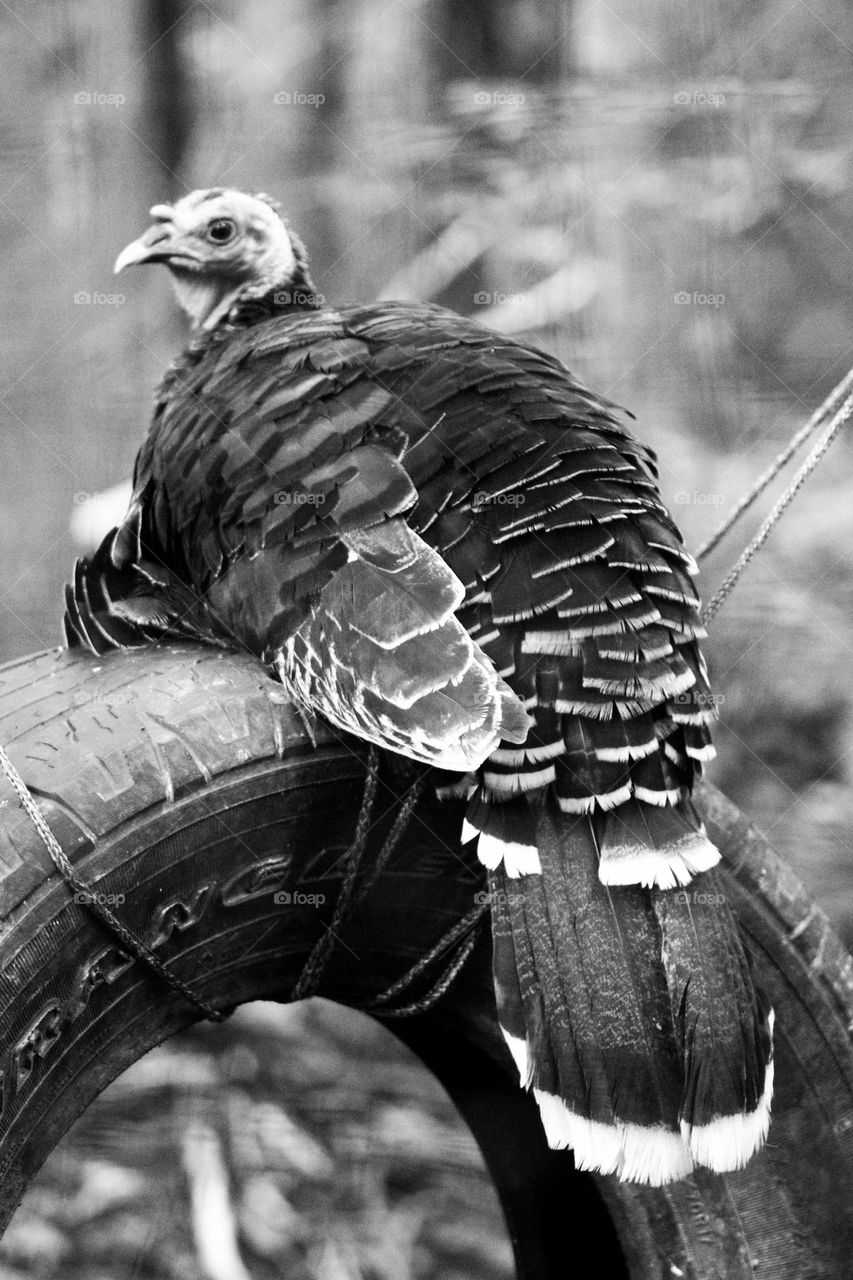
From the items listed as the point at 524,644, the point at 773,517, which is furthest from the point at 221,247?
the point at 524,644

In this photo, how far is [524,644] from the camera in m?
1.78

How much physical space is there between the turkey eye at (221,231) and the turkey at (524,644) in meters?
1.01

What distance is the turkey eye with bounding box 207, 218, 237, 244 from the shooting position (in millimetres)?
3029

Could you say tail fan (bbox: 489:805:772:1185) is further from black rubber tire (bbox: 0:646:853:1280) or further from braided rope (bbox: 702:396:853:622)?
braided rope (bbox: 702:396:853:622)

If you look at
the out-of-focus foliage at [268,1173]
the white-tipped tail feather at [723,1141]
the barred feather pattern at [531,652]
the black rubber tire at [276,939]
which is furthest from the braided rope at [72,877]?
the out-of-focus foliage at [268,1173]

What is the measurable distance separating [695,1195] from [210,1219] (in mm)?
1927

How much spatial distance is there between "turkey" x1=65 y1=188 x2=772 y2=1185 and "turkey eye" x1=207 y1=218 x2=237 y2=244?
1.01m

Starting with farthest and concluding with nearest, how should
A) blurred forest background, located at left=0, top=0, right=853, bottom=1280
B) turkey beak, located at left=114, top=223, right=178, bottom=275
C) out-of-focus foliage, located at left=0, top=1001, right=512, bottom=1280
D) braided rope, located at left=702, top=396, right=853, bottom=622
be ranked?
blurred forest background, located at left=0, top=0, right=853, bottom=1280 < out-of-focus foliage, located at left=0, top=1001, right=512, bottom=1280 < turkey beak, located at left=114, top=223, right=178, bottom=275 < braided rope, located at left=702, top=396, right=853, bottom=622

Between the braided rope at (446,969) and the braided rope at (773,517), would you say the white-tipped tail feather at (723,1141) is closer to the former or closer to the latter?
the braided rope at (446,969)

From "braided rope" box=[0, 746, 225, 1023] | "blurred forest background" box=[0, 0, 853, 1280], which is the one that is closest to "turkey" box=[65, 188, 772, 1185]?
"braided rope" box=[0, 746, 225, 1023]

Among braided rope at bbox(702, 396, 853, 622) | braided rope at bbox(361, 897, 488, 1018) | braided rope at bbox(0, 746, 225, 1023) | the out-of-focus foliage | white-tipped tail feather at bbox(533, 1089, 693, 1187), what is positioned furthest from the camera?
the out-of-focus foliage

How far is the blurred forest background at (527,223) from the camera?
154 inches

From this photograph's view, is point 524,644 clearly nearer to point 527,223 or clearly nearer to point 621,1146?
point 621,1146

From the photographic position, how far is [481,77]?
397cm
